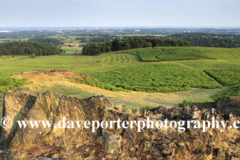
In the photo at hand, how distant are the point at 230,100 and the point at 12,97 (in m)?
13.1

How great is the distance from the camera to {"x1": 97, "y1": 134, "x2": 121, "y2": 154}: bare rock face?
23.6 ft

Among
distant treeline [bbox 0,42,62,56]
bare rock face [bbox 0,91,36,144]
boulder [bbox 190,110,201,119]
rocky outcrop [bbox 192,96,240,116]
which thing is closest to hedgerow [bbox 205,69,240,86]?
rocky outcrop [bbox 192,96,240,116]

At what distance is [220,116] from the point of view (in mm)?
8766

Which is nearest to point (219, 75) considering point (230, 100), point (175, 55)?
point (175, 55)

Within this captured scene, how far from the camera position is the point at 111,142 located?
7.32 m

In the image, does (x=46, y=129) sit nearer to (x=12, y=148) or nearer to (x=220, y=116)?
(x=12, y=148)

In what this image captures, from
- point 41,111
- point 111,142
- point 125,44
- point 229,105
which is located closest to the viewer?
point 111,142

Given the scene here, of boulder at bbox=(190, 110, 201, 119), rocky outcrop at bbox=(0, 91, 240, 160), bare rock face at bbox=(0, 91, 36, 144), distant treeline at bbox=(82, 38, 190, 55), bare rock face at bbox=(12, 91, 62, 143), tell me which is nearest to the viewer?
rocky outcrop at bbox=(0, 91, 240, 160)

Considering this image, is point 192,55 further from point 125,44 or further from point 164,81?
point 125,44

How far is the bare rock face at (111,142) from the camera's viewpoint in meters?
7.20

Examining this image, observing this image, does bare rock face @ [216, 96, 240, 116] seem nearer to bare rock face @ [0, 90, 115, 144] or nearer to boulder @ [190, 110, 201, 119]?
boulder @ [190, 110, 201, 119]

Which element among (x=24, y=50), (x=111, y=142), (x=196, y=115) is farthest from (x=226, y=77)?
(x=24, y=50)

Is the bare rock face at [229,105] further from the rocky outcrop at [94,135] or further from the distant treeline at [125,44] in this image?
the distant treeline at [125,44]

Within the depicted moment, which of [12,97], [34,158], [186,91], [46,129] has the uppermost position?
[12,97]
